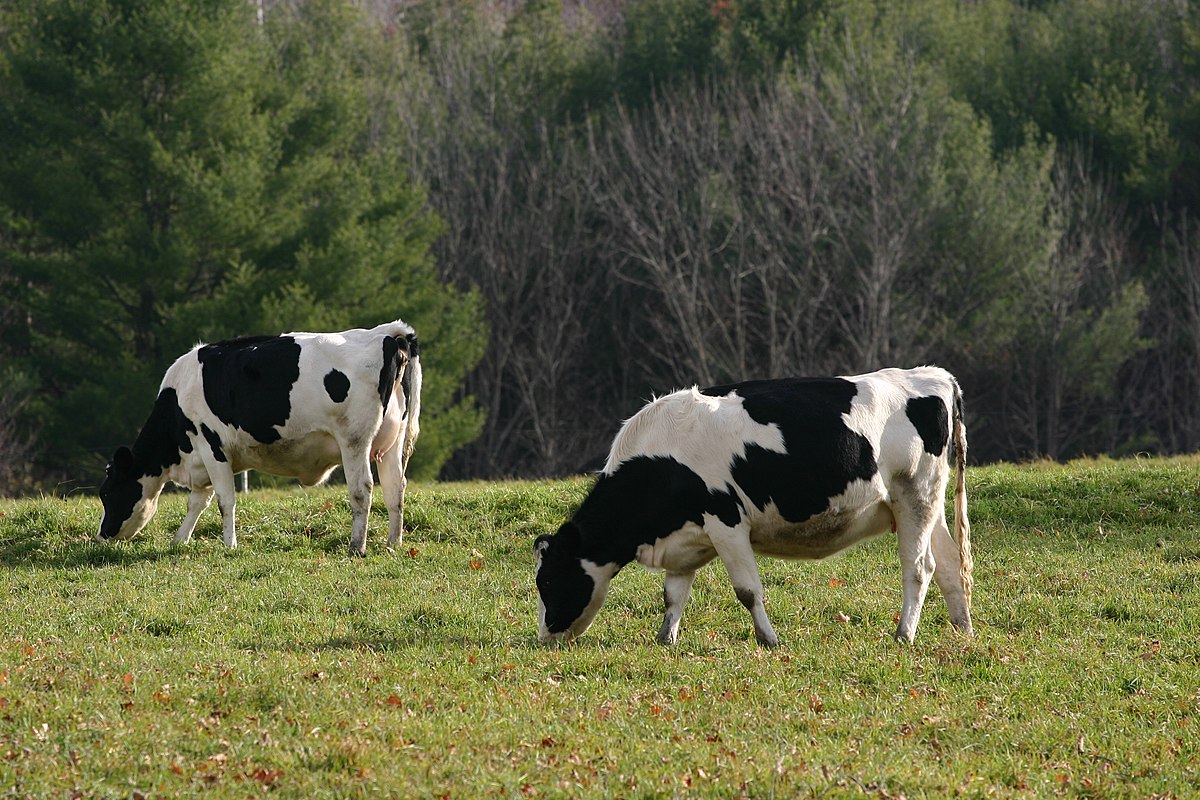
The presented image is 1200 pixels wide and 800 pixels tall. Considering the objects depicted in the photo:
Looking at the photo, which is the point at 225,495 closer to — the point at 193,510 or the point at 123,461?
the point at 193,510

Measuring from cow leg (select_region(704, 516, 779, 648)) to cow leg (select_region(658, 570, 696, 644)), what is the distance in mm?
551

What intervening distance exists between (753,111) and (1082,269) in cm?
1194

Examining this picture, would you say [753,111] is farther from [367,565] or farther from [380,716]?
[380,716]

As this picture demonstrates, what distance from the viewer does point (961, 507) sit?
11.4m

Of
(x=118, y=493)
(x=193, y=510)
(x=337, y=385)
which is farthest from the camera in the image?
(x=118, y=493)

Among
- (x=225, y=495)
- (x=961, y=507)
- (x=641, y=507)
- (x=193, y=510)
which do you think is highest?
(x=641, y=507)

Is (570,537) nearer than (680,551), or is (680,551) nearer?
(680,551)

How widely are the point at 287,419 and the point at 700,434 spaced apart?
5.93 meters

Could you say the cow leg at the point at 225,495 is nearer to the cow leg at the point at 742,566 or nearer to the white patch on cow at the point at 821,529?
the cow leg at the point at 742,566

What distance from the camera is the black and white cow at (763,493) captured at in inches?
414

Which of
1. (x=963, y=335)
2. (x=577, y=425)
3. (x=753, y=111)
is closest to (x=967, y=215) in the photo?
(x=963, y=335)

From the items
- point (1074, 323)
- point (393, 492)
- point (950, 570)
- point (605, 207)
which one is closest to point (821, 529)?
point (950, 570)

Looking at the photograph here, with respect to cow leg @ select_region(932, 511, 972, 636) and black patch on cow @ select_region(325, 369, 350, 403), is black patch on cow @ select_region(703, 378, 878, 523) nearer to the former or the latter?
cow leg @ select_region(932, 511, 972, 636)

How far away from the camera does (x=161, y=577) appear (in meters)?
13.5
